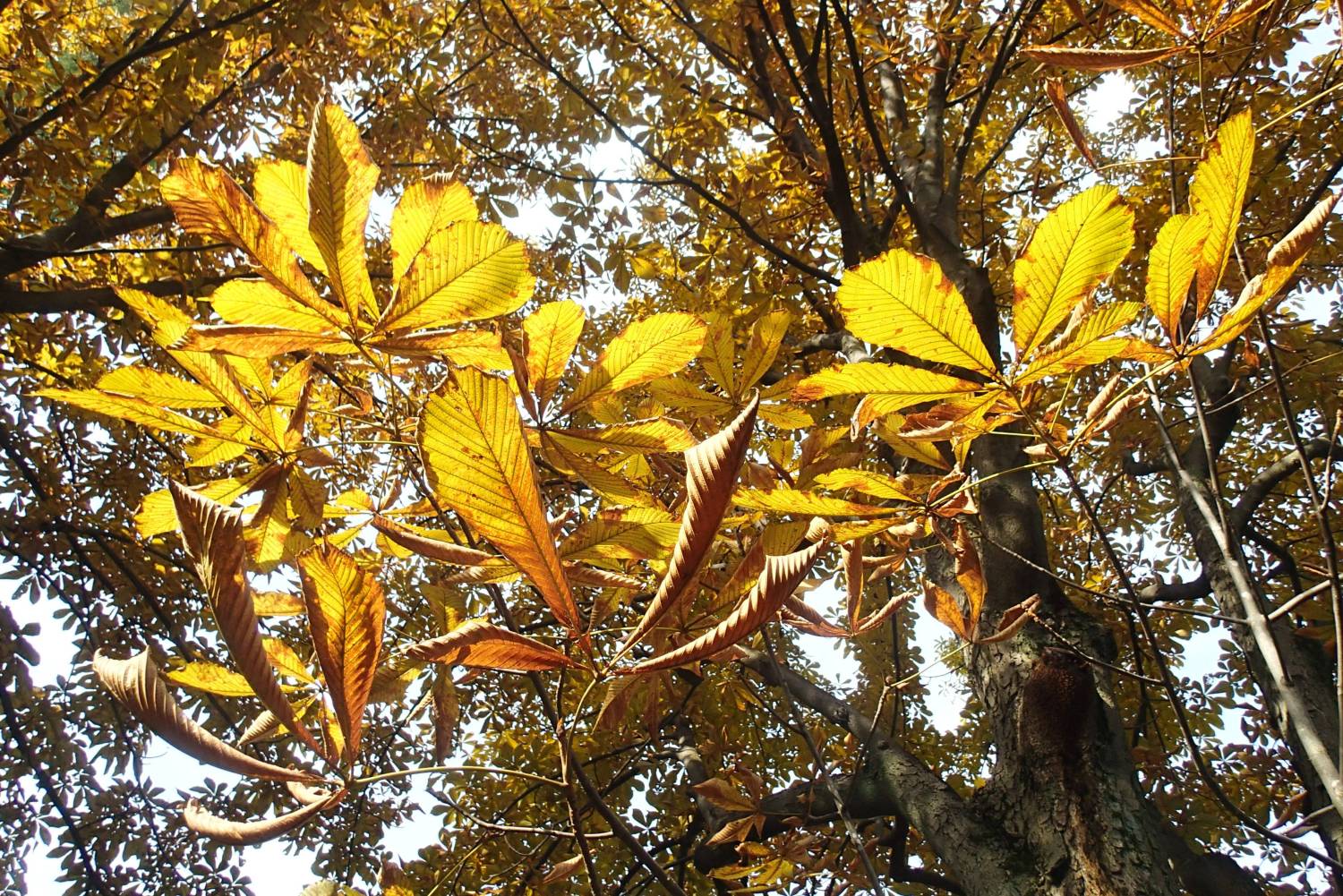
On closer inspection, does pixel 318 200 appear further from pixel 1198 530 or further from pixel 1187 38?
pixel 1198 530

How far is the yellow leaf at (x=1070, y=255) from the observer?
23.6 inches

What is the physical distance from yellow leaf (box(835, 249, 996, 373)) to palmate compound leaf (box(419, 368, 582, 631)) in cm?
29

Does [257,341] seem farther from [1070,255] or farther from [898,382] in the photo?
[1070,255]

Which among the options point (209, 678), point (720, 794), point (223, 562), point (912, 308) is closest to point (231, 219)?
point (223, 562)

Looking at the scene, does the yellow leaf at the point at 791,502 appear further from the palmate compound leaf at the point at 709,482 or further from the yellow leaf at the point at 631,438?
the palmate compound leaf at the point at 709,482

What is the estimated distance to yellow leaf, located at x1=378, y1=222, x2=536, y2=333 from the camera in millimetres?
584

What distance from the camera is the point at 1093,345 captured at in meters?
0.61

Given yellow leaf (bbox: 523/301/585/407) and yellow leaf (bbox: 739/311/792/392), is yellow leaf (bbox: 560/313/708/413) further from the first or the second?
yellow leaf (bbox: 739/311/792/392)

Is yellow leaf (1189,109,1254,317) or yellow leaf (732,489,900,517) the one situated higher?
yellow leaf (1189,109,1254,317)

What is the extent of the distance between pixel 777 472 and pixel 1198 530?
2.24 m

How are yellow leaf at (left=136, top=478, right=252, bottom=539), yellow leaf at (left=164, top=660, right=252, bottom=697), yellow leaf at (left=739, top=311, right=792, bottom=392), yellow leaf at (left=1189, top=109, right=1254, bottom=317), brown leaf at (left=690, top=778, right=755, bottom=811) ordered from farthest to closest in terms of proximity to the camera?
brown leaf at (left=690, top=778, right=755, bottom=811), yellow leaf at (left=739, top=311, right=792, bottom=392), yellow leaf at (left=136, top=478, right=252, bottom=539), yellow leaf at (left=164, top=660, right=252, bottom=697), yellow leaf at (left=1189, top=109, right=1254, bottom=317)

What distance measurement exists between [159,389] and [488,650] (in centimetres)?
46

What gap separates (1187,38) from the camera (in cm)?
74

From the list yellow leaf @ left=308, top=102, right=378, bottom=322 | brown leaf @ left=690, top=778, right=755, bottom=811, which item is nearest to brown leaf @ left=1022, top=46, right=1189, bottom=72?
yellow leaf @ left=308, top=102, right=378, bottom=322
